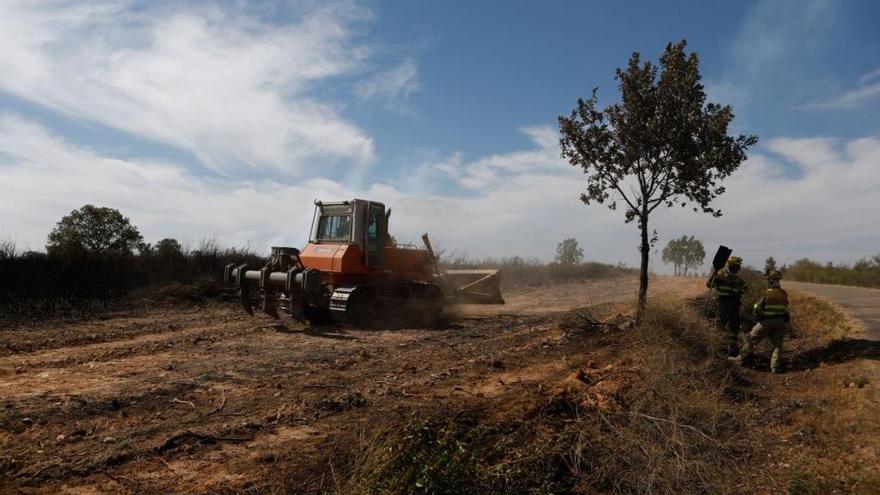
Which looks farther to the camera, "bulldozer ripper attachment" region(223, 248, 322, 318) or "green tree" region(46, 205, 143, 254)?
"green tree" region(46, 205, 143, 254)

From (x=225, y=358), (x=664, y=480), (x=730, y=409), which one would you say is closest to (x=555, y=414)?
(x=664, y=480)

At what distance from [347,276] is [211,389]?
5.83 meters

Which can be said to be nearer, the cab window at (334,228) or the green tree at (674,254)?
the cab window at (334,228)

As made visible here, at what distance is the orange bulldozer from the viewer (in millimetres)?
12391

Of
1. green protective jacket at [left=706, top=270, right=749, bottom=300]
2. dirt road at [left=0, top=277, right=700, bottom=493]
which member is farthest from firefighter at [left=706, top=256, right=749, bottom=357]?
dirt road at [left=0, top=277, right=700, bottom=493]

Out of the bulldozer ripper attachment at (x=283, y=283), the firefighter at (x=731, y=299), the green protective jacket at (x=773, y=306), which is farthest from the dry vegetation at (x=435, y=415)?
the bulldozer ripper attachment at (x=283, y=283)

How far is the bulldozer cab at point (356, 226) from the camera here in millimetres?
13117

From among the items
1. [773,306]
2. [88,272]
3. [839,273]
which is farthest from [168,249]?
[839,273]

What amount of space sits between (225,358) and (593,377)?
552 cm

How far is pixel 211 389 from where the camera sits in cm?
704

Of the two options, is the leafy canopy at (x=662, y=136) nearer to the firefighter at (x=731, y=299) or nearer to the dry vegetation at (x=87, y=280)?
the firefighter at (x=731, y=299)

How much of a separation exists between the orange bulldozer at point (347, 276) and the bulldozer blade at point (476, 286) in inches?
68.5

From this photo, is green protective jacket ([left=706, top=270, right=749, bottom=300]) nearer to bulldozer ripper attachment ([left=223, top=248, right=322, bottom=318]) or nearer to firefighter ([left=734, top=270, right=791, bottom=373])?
firefighter ([left=734, top=270, right=791, bottom=373])

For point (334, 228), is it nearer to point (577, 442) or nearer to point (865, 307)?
point (577, 442)
